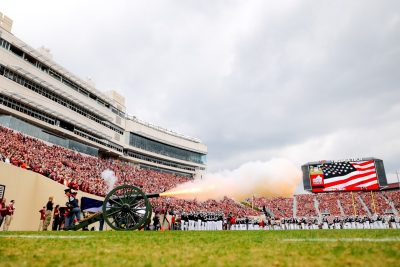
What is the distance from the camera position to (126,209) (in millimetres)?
12070

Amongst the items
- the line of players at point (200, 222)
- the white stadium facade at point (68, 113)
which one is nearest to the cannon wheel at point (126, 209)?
the line of players at point (200, 222)

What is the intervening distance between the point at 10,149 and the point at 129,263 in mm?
23895

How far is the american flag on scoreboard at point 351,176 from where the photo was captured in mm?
39562

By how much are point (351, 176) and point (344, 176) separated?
88 centimetres

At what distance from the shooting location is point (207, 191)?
18016mm

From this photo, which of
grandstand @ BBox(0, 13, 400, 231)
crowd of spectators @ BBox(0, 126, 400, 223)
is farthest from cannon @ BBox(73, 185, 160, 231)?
crowd of spectators @ BBox(0, 126, 400, 223)

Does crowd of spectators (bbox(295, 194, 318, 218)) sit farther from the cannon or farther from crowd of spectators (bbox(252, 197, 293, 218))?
the cannon

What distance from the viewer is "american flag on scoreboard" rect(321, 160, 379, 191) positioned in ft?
130

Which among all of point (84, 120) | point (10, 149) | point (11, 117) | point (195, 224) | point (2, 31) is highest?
point (2, 31)

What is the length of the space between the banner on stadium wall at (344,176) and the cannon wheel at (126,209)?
116 ft

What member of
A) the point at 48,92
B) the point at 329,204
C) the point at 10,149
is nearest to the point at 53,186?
the point at 10,149

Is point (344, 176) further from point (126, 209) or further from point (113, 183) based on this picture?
point (126, 209)

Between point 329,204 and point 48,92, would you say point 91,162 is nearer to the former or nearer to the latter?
point 48,92

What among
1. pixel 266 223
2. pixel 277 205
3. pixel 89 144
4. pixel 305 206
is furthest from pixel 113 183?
pixel 305 206
